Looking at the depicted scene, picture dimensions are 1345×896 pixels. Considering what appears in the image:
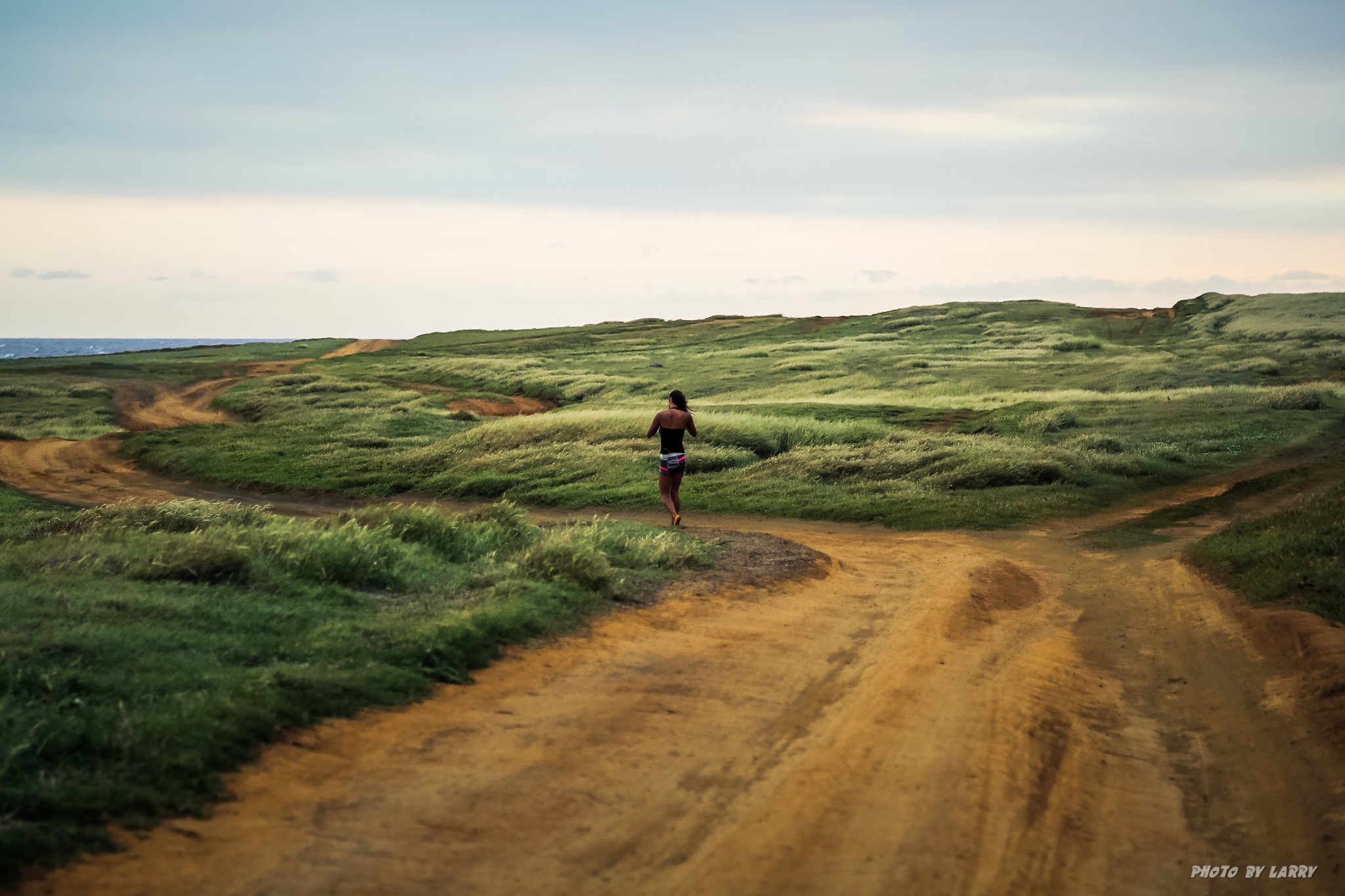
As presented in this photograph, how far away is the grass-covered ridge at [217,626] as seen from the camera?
568 cm

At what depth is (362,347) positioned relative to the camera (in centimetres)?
10094

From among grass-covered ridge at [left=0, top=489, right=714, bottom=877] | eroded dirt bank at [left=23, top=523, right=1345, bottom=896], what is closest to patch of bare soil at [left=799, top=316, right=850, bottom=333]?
grass-covered ridge at [left=0, top=489, right=714, bottom=877]

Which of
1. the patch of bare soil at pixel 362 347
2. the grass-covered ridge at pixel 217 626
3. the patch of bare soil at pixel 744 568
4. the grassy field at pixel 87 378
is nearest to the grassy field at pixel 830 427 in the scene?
the grassy field at pixel 87 378

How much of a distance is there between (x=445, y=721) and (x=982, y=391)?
37.7 m

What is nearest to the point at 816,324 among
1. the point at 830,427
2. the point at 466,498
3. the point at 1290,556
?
the point at 830,427

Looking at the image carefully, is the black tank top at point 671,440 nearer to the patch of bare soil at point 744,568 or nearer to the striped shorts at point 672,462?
the striped shorts at point 672,462

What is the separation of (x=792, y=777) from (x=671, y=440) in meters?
11.6

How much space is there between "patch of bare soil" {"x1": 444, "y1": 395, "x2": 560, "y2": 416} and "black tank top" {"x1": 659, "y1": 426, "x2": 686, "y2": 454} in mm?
27128

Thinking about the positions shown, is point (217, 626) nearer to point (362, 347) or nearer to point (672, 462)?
point (672, 462)

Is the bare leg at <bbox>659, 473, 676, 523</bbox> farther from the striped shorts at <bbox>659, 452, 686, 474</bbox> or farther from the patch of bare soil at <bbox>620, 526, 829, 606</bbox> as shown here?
the patch of bare soil at <bbox>620, 526, 829, 606</bbox>

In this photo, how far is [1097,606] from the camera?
1283 cm

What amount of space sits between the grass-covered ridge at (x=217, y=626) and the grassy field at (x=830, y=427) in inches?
384

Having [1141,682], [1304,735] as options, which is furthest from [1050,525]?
[1304,735]

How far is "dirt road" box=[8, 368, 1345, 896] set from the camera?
534cm
